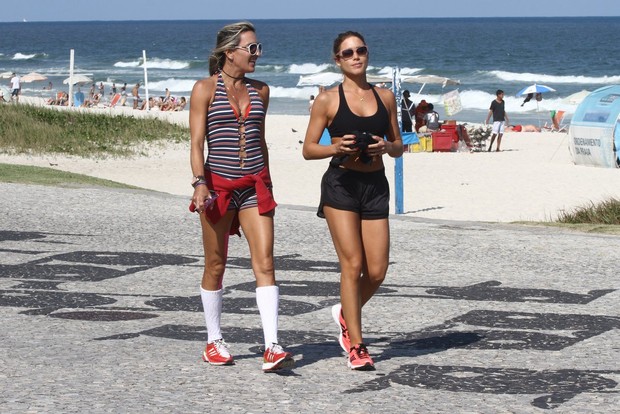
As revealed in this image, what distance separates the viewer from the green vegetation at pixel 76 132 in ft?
75.4

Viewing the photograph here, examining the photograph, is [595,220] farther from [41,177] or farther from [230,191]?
[230,191]

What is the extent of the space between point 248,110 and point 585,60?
83287 millimetres

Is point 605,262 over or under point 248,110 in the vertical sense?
under

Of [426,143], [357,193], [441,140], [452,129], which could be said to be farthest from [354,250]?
[452,129]

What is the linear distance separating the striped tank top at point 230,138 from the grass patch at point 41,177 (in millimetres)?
9723

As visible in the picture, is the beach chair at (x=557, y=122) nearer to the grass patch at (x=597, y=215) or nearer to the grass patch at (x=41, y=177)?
the grass patch at (x=41, y=177)

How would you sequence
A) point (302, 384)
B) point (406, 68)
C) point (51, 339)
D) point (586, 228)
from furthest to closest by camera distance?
1. point (406, 68)
2. point (586, 228)
3. point (51, 339)
4. point (302, 384)

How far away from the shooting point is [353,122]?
5.74 metres

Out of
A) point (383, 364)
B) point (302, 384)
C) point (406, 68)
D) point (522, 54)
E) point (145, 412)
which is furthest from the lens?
point (522, 54)

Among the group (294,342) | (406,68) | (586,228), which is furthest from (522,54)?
(294,342)

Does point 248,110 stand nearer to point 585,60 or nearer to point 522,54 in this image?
point 585,60

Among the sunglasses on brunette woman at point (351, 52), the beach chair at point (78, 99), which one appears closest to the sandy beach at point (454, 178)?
the sunglasses on brunette woman at point (351, 52)

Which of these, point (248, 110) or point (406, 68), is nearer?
point (248, 110)

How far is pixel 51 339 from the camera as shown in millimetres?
6402
